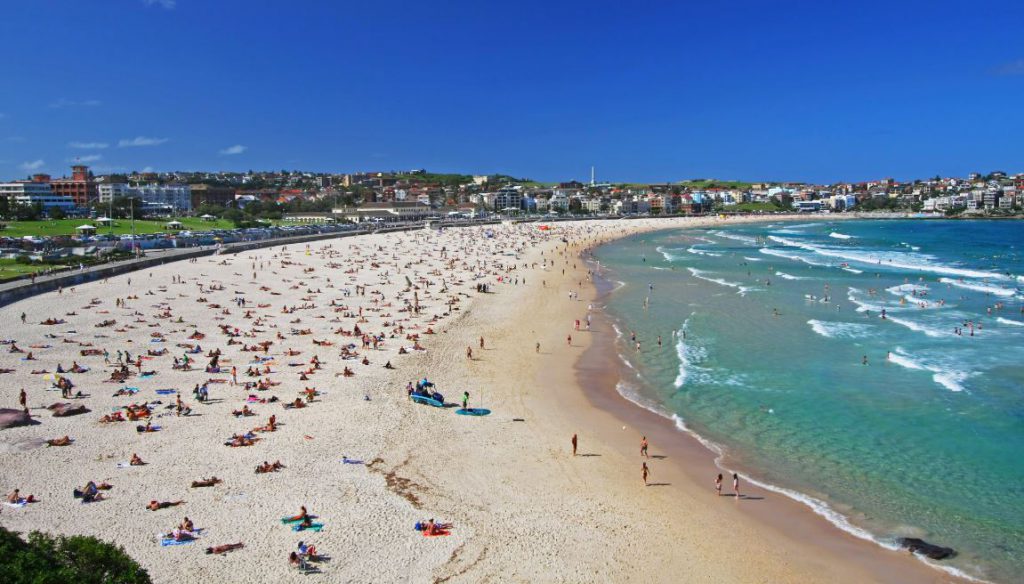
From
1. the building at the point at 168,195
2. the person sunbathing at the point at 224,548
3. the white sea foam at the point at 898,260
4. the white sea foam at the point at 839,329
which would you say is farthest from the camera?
the building at the point at 168,195

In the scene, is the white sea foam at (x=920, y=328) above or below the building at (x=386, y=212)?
below

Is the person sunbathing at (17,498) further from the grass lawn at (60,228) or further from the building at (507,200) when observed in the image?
the building at (507,200)

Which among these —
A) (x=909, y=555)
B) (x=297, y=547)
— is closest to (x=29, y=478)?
(x=297, y=547)

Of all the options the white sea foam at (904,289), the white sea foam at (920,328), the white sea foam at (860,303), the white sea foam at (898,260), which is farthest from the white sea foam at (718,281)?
→ the white sea foam at (898,260)

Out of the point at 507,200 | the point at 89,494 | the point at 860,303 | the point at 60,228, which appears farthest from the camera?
the point at 507,200

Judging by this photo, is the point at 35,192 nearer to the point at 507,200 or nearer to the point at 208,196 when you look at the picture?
the point at 208,196

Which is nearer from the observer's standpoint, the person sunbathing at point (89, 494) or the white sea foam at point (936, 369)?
the person sunbathing at point (89, 494)

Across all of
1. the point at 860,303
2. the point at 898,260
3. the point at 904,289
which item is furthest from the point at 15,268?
the point at 898,260
